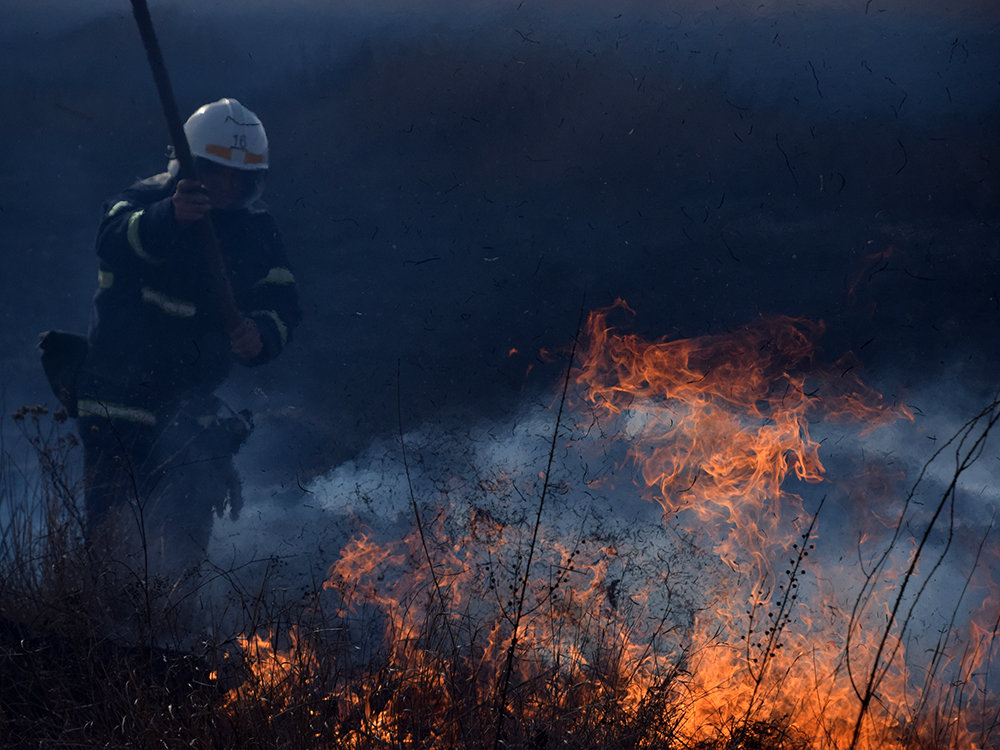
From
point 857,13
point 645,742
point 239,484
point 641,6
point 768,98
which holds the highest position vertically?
point 641,6

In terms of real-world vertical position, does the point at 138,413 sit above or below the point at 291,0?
below

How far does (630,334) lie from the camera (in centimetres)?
612

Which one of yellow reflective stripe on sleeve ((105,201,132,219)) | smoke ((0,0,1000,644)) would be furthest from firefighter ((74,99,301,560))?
smoke ((0,0,1000,644))

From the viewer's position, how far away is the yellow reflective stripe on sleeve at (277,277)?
597cm

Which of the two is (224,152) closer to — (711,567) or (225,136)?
→ (225,136)

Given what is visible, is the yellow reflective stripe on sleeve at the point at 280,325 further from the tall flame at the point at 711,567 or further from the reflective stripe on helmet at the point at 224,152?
the tall flame at the point at 711,567

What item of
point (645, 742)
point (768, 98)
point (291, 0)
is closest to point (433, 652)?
point (645, 742)

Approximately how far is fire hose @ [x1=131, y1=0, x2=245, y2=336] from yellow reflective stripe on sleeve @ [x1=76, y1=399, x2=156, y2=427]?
0.90m

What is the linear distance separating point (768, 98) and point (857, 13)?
92 centimetres

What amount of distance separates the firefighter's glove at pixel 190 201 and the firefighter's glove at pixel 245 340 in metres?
0.86

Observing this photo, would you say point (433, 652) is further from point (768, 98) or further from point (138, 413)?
point (768, 98)

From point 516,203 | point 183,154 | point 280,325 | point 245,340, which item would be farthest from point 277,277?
point 516,203

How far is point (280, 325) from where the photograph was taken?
5895 millimetres

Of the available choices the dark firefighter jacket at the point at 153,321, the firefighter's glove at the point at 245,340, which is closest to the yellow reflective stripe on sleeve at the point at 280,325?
the dark firefighter jacket at the point at 153,321
